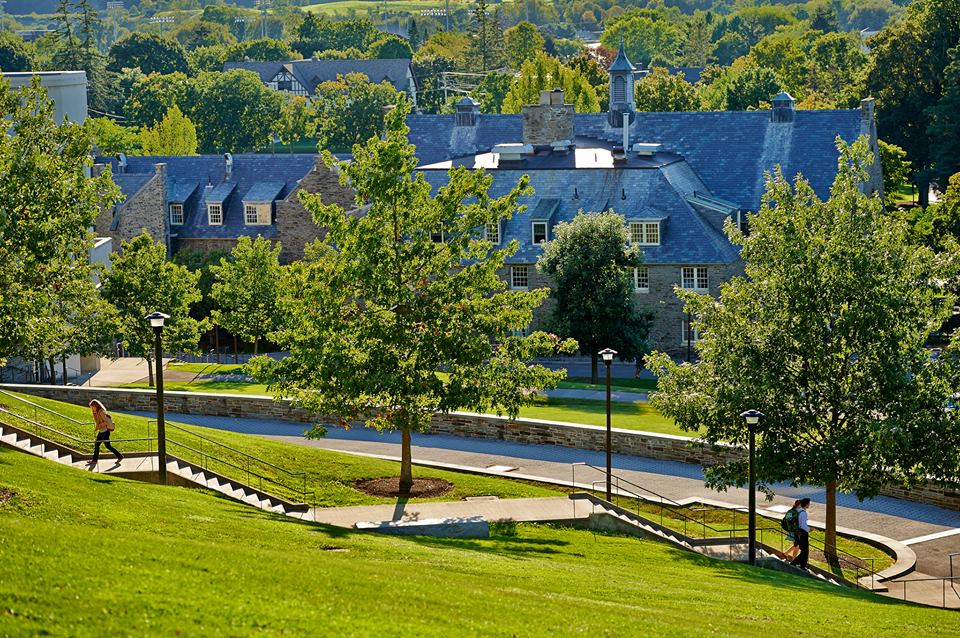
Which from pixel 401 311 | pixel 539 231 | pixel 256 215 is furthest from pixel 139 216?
pixel 401 311

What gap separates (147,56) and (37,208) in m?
166

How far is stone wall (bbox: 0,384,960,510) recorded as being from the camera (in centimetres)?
3553

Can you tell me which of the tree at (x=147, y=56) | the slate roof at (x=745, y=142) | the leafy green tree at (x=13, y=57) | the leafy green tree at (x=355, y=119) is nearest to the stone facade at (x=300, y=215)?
the slate roof at (x=745, y=142)

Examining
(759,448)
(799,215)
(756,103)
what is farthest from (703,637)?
(756,103)

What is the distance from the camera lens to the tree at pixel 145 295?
171 feet

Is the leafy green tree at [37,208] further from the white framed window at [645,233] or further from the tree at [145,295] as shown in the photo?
the white framed window at [645,233]

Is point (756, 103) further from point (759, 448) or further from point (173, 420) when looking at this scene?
point (759, 448)

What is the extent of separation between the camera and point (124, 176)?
77188 millimetres

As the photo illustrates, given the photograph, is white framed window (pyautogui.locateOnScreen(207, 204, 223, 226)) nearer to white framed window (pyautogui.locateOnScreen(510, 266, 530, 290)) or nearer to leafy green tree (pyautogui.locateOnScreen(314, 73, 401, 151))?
white framed window (pyautogui.locateOnScreen(510, 266, 530, 290))

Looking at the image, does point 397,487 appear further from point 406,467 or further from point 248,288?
point 248,288

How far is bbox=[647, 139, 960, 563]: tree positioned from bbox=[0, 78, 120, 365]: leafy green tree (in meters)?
14.6

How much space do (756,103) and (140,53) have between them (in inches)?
4098

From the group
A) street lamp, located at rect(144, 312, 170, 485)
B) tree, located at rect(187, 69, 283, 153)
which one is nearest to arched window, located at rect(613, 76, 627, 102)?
street lamp, located at rect(144, 312, 170, 485)

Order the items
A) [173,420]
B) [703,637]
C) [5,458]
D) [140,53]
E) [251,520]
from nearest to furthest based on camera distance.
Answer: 1. [703,637]
2. [251,520]
3. [5,458]
4. [173,420]
5. [140,53]
